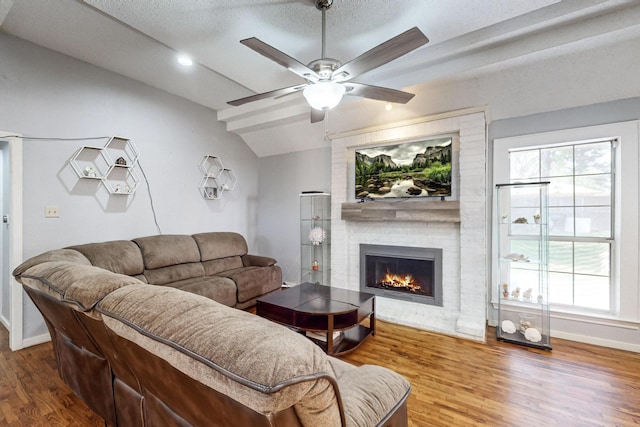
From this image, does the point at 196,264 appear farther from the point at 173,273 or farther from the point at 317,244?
the point at 317,244

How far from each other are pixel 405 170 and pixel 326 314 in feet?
6.69

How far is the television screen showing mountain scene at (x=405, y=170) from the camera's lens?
3.31 m

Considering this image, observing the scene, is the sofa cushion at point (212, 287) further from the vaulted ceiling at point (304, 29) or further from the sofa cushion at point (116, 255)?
the vaulted ceiling at point (304, 29)

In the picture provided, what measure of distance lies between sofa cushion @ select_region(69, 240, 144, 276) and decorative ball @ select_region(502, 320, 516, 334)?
3.95 metres

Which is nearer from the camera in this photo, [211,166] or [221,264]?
[221,264]

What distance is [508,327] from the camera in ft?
9.64

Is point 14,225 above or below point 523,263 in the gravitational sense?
above

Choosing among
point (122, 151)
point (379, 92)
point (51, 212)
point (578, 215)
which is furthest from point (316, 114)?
point (578, 215)

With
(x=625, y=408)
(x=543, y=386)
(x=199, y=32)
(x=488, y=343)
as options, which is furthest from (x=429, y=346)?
(x=199, y=32)

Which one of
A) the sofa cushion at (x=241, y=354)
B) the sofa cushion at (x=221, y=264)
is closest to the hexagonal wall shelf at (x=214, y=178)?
the sofa cushion at (x=221, y=264)

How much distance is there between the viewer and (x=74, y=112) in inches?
119

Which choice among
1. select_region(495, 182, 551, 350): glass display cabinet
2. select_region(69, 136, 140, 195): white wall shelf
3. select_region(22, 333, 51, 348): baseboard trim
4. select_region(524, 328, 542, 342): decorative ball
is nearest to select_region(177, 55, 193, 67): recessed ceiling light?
select_region(69, 136, 140, 195): white wall shelf

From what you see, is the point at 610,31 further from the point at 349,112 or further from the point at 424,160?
the point at 349,112

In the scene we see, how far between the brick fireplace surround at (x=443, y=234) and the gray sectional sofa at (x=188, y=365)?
222cm
